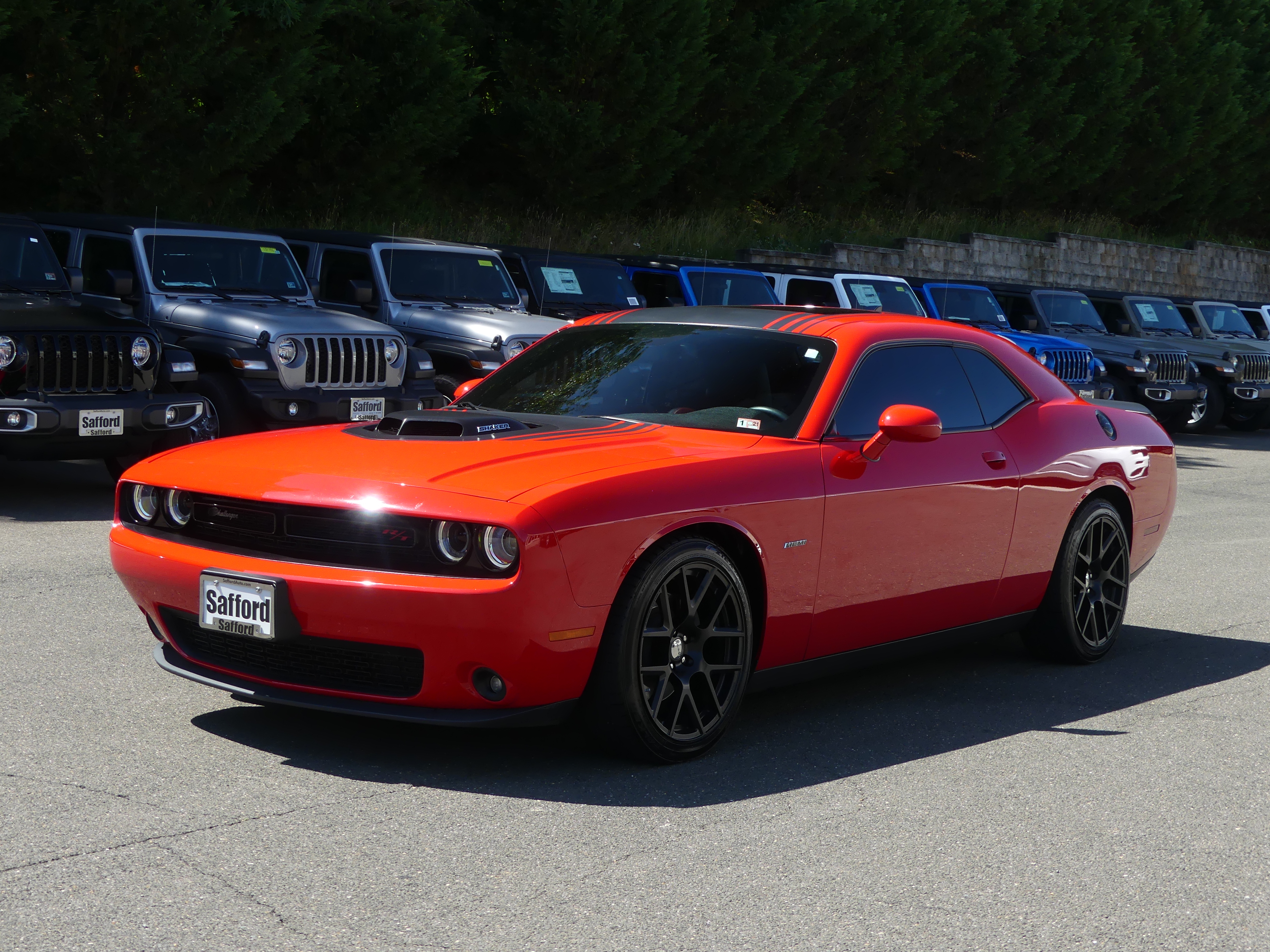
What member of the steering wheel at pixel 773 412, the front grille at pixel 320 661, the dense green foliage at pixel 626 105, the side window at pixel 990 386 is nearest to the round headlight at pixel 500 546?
the front grille at pixel 320 661

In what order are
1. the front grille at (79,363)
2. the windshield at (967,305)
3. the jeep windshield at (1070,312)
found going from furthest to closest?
the jeep windshield at (1070,312)
the windshield at (967,305)
the front grille at (79,363)

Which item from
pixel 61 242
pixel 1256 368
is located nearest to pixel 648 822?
pixel 61 242

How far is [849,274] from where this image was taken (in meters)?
19.2

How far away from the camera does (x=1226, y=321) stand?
82.3ft

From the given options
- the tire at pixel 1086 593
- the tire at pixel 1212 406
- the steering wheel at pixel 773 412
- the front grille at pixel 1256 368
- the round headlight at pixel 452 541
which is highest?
the steering wheel at pixel 773 412

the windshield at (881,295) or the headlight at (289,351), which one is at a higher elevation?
the windshield at (881,295)

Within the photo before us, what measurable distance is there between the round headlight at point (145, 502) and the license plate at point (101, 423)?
5.54 m

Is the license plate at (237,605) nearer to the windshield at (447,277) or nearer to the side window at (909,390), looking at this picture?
the side window at (909,390)

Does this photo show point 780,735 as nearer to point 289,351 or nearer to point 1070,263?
point 289,351

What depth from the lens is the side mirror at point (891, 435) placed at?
5.44 m

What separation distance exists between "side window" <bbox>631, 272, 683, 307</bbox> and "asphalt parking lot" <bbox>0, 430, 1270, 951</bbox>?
1156 centimetres

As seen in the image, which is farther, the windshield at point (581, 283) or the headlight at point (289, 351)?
the windshield at point (581, 283)

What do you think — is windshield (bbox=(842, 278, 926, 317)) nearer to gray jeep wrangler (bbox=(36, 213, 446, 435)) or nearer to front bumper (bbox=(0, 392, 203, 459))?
gray jeep wrangler (bbox=(36, 213, 446, 435))

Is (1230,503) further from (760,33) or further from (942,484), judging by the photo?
(760,33)
